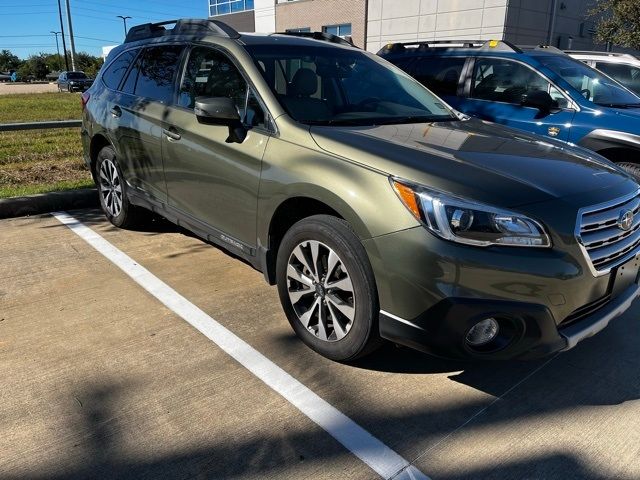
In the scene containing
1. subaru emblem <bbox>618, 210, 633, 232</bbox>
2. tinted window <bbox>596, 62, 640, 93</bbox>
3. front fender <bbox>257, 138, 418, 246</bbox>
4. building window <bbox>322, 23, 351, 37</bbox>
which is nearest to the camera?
front fender <bbox>257, 138, 418, 246</bbox>

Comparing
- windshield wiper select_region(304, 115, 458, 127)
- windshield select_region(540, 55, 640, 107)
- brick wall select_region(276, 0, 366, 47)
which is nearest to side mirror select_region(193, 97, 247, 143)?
windshield wiper select_region(304, 115, 458, 127)

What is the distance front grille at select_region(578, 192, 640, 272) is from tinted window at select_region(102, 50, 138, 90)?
161 inches

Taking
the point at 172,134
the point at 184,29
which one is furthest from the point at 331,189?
the point at 184,29

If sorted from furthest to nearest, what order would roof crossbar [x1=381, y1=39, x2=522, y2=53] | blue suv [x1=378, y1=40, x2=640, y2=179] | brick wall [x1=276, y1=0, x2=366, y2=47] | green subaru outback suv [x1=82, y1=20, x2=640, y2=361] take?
1. brick wall [x1=276, y1=0, x2=366, y2=47]
2. roof crossbar [x1=381, y1=39, x2=522, y2=53]
3. blue suv [x1=378, y1=40, x2=640, y2=179]
4. green subaru outback suv [x1=82, y1=20, x2=640, y2=361]

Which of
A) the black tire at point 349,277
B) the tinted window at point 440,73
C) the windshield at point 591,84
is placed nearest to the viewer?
the black tire at point 349,277

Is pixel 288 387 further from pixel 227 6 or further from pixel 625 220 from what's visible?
pixel 227 6

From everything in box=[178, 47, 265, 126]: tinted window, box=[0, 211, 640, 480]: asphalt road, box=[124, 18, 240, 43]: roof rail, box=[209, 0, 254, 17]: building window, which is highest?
box=[209, 0, 254, 17]: building window

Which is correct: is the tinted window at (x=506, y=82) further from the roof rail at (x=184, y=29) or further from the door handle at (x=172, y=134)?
the door handle at (x=172, y=134)

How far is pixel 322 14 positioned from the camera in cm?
3122

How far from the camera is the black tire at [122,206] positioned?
500 cm

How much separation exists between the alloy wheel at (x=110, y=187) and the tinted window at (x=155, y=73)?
772mm

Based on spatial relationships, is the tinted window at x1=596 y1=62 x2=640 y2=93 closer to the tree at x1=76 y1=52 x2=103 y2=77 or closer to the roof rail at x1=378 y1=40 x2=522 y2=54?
the roof rail at x1=378 y1=40 x2=522 y2=54

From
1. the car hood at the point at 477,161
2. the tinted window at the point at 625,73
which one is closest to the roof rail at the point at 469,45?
the tinted window at the point at 625,73

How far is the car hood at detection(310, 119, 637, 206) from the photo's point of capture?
8.31ft
